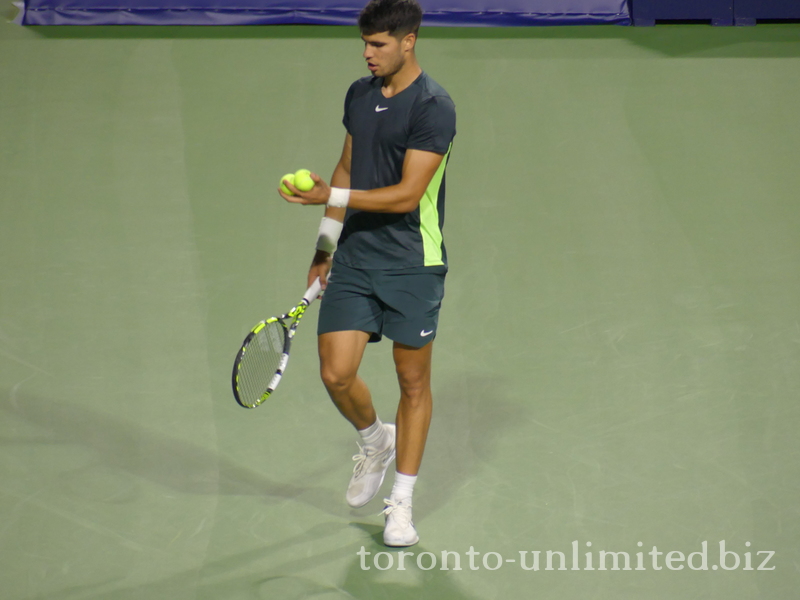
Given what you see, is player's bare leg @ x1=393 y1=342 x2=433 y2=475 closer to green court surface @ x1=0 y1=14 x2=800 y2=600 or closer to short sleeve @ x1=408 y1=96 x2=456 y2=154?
green court surface @ x1=0 y1=14 x2=800 y2=600

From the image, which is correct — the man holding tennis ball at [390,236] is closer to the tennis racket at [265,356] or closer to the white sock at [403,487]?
the white sock at [403,487]

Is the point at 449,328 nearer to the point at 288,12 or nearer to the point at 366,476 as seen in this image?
the point at 366,476

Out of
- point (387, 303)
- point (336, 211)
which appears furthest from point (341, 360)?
point (336, 211)

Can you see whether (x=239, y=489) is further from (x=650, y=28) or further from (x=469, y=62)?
(x=650, y=28)

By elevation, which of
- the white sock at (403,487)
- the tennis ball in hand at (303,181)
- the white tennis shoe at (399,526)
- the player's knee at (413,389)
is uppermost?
the tennis ball in hand at (303,181)

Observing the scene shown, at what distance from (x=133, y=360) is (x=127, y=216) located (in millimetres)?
1579

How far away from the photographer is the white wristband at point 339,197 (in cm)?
319

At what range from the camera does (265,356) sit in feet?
11.7

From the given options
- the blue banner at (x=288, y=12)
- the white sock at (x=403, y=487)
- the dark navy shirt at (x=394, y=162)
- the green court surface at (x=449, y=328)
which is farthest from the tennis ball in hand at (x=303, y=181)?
the blue banner at (x=288, y=12)

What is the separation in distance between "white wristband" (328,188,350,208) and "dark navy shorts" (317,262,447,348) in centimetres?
36

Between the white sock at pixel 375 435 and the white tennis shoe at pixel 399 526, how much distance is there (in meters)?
0.27

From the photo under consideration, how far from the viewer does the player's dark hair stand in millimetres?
3240

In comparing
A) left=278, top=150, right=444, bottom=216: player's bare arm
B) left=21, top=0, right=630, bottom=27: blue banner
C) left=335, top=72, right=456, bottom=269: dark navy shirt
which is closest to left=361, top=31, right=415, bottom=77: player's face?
left=335, top=72, right=456, bottom=269: dark navy shirt

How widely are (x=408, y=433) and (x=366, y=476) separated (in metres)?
0.31
